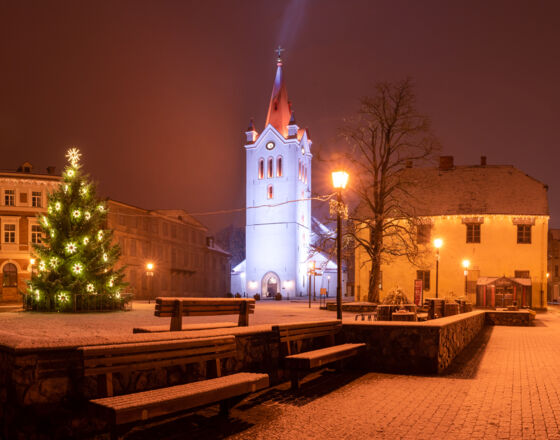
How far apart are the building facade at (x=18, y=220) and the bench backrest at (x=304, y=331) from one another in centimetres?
4086

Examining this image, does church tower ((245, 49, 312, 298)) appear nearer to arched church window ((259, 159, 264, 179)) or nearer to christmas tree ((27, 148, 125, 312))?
arched church window ((259, 159, 264, 179))

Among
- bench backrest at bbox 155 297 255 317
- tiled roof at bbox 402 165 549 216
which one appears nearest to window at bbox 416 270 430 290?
tiled roof at bbox 402 165 549 216

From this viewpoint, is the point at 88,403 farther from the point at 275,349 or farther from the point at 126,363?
the point at 275,349

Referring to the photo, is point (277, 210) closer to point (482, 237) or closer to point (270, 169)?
point (270, 169)

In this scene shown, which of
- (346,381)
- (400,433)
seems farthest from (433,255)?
(400,433)

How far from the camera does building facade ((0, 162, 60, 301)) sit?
44.9 m

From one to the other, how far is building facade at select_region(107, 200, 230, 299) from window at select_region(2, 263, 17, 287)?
866 cm

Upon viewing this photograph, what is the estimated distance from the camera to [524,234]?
4209 cm

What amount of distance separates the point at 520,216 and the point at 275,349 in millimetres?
38547

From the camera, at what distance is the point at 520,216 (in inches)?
1654

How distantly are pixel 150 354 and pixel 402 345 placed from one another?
586 cm

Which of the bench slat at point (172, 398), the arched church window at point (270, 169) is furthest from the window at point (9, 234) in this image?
the bench slat at point (172, 398)

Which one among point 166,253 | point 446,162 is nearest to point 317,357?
point 446,162

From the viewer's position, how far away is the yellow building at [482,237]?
137 feet
